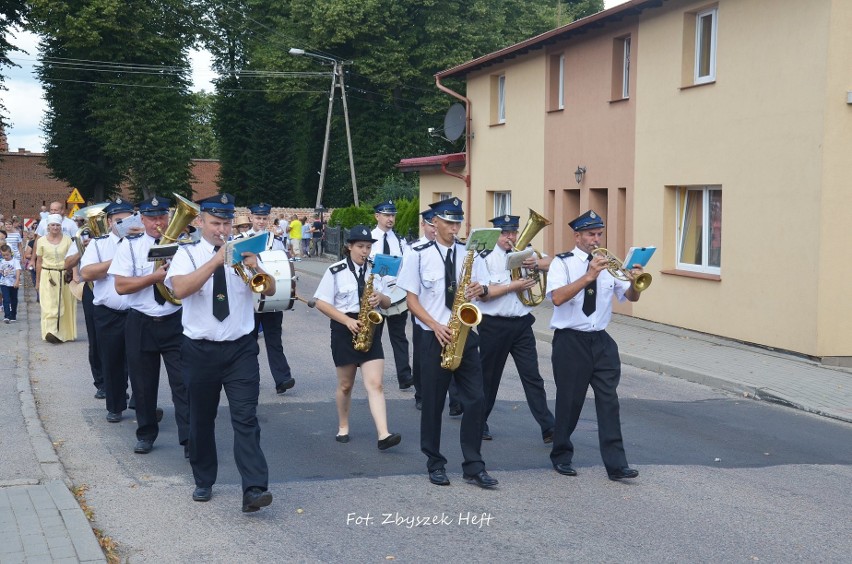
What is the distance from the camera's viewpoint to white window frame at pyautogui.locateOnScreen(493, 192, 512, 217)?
24.7 meters

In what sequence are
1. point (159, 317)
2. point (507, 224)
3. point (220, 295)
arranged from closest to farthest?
point (220, 295) < point (159, 317) < point (507, 224)

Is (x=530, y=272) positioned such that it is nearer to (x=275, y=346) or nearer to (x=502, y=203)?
(x=275, y=346)

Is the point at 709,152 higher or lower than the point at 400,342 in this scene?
higher

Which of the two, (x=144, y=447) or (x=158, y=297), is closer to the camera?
(x=158, y=297)

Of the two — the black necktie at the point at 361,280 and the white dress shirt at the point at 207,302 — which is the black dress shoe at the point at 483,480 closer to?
the white dress shirt at the point at 207,302

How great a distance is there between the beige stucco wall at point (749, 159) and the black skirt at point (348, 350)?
25.1ft

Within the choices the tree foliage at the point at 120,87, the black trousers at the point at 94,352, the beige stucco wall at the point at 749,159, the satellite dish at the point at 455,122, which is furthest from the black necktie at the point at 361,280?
the tree foliage at the point at 120,87

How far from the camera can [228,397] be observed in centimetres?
668

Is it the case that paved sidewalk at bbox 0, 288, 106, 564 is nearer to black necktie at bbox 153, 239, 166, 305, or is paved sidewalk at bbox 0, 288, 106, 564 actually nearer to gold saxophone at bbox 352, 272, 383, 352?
black necktie at bbox 153, 239, 166, 305

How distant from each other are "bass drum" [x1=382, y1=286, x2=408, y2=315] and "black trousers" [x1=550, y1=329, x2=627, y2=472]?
269cm

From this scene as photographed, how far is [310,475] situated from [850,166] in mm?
9286

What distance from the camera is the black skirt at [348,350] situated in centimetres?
852

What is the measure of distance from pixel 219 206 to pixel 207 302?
0.63 meters

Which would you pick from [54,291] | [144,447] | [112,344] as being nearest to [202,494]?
[144,447]
